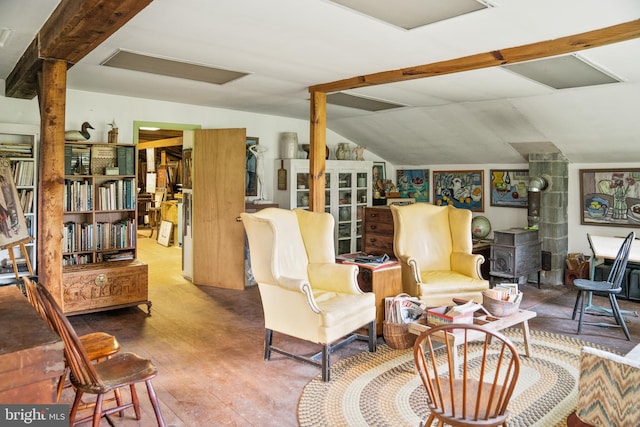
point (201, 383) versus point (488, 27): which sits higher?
point (488, 27)

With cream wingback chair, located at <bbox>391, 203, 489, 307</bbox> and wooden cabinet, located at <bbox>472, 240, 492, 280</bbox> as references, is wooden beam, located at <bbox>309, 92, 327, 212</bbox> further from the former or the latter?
wooden cabinet, located at <bbox>472, 240, 492, 280</bbox>

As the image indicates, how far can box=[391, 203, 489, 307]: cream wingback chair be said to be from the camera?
165 inches

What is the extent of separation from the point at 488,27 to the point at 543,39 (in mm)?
496

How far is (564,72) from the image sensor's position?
13.6ft

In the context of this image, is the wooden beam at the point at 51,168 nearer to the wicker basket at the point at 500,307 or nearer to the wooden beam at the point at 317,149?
the wooden beam at the point at 317,149

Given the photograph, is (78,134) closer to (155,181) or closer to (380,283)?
(380,283)

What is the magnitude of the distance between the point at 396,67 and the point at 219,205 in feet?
9.19

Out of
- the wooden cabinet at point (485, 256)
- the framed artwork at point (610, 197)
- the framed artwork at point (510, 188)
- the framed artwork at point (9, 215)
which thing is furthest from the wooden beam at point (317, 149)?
the framed artwork at point (610, 197)

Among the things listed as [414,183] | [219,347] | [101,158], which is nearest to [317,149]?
[219,347]

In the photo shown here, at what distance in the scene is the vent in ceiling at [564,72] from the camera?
12.6ft

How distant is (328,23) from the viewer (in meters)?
2.96

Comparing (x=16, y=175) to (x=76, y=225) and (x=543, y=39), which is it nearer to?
(x=76, y=225)

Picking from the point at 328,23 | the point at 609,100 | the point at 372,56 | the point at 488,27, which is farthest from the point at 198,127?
the point at 609,100

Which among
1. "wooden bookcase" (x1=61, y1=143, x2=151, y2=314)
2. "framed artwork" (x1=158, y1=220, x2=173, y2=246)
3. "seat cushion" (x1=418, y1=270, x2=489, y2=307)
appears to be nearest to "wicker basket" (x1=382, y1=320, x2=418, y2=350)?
"seat cushion" (x1=418, y1=270, x2=489, y2=307)
